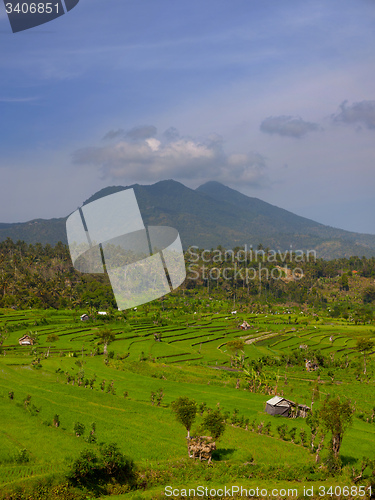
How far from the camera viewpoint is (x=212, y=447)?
1603 cm

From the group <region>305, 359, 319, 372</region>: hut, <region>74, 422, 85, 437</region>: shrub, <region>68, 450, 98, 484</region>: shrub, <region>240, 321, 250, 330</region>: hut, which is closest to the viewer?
<region>68, 450, 98, 484</region>: shrub

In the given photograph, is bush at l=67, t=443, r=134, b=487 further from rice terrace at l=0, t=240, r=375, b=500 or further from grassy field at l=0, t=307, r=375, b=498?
grassy field at l=0, t=307, r=375, b=498

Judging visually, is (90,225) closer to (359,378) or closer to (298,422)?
(298,422)

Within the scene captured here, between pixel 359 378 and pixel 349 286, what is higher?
pixel 359 378

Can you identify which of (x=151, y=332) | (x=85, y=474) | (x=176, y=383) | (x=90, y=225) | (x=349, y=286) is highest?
(x=90, y=225)

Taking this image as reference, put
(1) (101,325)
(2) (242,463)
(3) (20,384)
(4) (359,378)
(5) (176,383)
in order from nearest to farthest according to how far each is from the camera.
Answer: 1. (2) (242,463)
2. (3) (20,384)
3. (5) (176,383)
4. (4) (359,378)
5. (1) (101,325)

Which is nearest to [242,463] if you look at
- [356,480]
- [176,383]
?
[356,480]

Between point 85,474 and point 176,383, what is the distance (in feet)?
55.2

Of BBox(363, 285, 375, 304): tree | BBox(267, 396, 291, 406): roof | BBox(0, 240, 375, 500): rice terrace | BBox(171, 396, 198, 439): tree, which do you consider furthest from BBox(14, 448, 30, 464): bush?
BBox(363, 285, 375, 304): tree

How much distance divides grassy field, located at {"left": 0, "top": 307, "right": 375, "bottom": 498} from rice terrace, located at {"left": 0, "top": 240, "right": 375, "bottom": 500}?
0.29 ft

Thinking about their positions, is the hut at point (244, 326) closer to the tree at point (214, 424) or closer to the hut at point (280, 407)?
the hut at point (280, 407)

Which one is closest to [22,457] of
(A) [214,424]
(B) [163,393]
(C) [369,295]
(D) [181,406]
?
(D) [181,406]

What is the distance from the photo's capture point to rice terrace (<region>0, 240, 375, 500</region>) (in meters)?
13.9

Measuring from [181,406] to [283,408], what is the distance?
875cm
